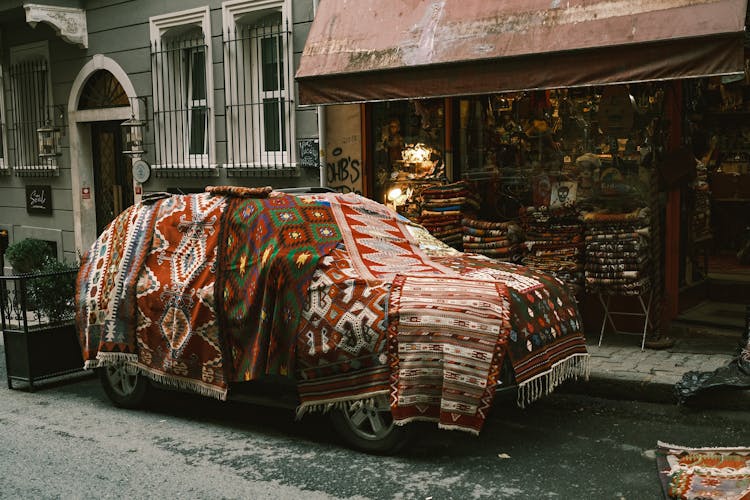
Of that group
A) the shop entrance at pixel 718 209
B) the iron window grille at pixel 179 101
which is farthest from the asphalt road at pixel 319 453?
the iron window grille at pixel 179 101

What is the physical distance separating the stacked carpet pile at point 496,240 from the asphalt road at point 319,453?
2.33 m

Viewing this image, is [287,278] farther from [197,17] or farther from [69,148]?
[69,148]

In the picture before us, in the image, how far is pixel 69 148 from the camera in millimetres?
14703

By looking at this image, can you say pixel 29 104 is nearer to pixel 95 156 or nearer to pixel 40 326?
pixel 95 156

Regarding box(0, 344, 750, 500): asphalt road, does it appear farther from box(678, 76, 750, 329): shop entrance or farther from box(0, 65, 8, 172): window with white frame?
box(0, 65, 8, 172): window with white frame

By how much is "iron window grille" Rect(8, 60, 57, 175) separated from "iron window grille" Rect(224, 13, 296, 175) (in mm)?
4753

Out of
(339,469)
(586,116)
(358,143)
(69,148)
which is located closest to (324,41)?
(358,143)

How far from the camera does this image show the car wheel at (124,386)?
23.0 feet

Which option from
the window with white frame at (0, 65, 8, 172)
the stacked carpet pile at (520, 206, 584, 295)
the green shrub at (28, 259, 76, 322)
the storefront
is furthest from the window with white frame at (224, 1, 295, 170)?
the window with white frame at (0, 65, 8, 172)

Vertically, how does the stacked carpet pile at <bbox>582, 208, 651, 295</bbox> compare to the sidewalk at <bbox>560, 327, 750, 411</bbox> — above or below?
above

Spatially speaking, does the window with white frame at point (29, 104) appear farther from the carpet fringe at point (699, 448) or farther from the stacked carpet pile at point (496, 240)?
the carpet fringe at point (699, 448)

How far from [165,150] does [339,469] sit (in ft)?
27.9

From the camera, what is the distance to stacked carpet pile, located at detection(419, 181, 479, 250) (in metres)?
9.53

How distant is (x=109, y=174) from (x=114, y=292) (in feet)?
27.3
